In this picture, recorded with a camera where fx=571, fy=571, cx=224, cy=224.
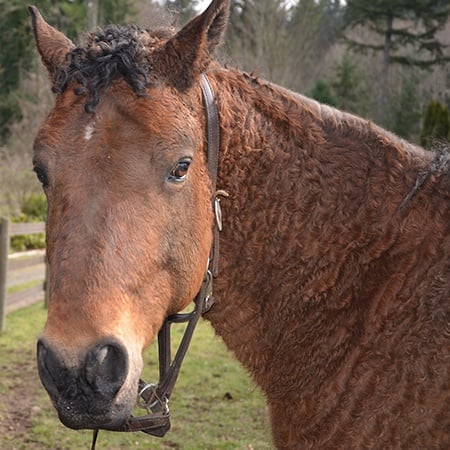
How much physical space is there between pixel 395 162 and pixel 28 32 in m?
20.6

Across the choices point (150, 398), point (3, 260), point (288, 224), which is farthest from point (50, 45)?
point (3, 260)

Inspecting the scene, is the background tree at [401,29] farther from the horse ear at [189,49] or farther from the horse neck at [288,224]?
the horse ear at [189,49]

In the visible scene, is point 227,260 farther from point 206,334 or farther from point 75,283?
point 206,334

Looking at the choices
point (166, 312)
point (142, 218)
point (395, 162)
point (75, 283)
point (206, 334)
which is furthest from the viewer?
point (206, 334)

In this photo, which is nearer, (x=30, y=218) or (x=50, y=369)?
(x=50, y=369)

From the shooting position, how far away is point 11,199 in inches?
682

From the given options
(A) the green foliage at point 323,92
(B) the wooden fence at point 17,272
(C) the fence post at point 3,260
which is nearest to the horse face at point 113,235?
(C) the fence post at point 3,260

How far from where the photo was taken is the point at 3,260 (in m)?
9.12

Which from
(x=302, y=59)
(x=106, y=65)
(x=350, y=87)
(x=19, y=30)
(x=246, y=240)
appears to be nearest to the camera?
(x=106, y=65)

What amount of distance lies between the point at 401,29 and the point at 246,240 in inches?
950

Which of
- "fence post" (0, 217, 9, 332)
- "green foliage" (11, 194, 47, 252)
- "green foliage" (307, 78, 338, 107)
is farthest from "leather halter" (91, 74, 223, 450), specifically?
"green foliage" (307, 78, 338, 107)

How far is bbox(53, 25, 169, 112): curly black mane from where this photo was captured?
218 centimetres

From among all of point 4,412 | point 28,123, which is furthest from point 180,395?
point 28,123

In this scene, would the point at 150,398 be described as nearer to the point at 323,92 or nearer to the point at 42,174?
the point at 42,174
